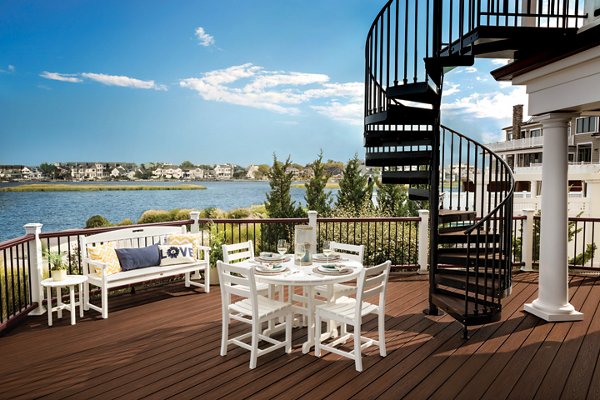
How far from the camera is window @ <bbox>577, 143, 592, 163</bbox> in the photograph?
77.8 ft

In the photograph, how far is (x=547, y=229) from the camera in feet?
15.5

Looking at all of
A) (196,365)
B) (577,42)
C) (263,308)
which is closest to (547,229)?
(577,42)

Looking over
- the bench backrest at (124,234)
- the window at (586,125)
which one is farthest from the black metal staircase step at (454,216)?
the window at (586,125)

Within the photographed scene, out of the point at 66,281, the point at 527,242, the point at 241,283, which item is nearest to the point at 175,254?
the point at 66,281

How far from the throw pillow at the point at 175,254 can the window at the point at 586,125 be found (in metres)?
25.9

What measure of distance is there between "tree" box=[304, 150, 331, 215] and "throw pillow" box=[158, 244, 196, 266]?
11.0 meters

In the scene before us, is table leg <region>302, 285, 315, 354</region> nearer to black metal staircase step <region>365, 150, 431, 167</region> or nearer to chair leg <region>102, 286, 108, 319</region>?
black metal staircase step <region>365, 150, 431, 167</region>

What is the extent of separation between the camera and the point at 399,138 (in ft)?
16.8

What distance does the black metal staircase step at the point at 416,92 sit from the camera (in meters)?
4.50

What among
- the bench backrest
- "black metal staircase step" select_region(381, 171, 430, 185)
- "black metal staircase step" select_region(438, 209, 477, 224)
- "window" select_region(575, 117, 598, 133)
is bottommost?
the bench backrest

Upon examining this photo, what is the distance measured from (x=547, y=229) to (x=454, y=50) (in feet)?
7.42

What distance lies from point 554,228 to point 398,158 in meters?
1.89

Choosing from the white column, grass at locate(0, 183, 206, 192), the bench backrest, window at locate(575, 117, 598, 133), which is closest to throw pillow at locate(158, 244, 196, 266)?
the bench backrest

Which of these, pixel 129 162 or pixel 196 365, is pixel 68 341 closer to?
pixel 196 365
